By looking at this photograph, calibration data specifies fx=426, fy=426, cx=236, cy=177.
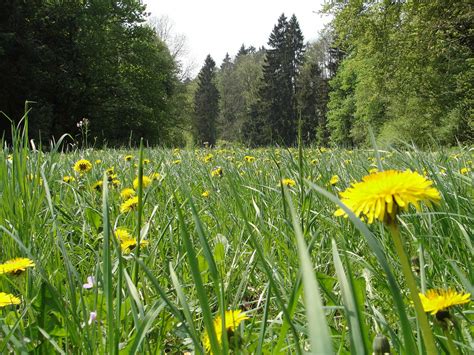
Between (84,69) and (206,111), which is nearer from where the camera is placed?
(84,69)

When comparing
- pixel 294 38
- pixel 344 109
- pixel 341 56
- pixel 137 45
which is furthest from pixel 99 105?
pixel 294 38

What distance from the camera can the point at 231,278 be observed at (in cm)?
87

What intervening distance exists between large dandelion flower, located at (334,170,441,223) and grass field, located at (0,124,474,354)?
42 mm

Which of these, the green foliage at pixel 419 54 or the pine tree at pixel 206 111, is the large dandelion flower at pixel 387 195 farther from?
the pine tree at pixel 206 111

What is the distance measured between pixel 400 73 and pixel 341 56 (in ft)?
82.1

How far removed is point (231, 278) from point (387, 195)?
56 centimetres

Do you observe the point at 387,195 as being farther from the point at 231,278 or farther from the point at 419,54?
the point at 419,54

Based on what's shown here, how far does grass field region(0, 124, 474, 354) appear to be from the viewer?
35cm

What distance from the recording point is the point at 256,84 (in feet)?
140

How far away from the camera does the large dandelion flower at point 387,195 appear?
14.0 inches

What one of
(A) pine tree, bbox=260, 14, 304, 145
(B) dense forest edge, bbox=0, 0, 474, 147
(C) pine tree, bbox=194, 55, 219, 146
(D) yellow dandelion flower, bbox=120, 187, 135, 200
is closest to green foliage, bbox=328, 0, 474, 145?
(B) dense forest edge, bbox=0, 0, 474, 147

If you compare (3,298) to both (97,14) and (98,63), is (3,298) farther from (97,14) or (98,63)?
(97,14)

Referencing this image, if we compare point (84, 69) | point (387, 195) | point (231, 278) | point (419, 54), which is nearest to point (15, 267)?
point (231, 278)

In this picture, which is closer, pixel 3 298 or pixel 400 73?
pixel 3 298
